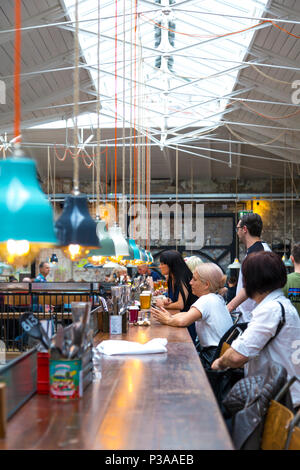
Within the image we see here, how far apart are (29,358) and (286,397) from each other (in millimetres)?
1066

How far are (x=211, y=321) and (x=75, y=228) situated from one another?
186cm

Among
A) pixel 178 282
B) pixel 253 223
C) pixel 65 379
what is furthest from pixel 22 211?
pixel 178 282

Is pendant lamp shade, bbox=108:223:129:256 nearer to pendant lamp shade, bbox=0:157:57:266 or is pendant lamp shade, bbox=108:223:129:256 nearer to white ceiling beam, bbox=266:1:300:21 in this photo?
pendant lamp shade, bbox=0:157:57:266

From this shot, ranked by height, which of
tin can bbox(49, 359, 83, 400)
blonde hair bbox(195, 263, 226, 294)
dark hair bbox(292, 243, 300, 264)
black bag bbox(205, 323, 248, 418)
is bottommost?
black bag bbox(205, 323, 248, 418)

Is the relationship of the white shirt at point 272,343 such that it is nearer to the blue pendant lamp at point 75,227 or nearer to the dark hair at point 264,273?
the dark hair at point 264,273

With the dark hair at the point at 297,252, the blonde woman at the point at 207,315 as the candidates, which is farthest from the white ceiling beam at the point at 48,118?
the blonde woman at the point at 207,315

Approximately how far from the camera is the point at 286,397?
2184 mm

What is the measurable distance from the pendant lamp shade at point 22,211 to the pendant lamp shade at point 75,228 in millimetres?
347

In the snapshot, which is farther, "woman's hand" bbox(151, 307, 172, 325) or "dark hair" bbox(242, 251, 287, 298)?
"woman's hand" bbox(151, 307, 172, 325)

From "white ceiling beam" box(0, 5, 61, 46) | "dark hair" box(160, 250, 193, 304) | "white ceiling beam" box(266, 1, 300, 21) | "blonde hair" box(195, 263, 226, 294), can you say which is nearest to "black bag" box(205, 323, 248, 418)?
"blonde hair" box(195, 263, 226, 294)

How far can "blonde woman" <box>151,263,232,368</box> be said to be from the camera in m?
3.84

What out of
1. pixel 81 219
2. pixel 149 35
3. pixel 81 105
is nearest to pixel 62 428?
pixel 81 219

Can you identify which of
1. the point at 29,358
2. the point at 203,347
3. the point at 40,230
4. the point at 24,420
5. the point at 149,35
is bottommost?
the point at 203,347

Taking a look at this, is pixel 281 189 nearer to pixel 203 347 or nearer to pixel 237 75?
pixel 237 75
